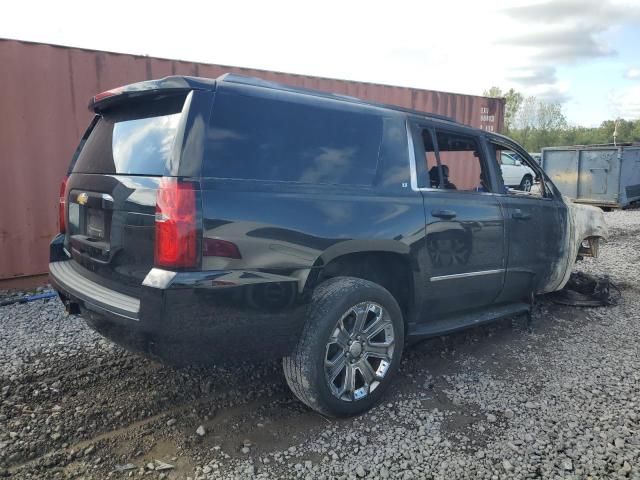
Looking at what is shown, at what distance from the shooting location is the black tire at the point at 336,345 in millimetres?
2641

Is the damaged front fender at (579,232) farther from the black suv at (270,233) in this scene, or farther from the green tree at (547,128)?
the green tree at (547,128)

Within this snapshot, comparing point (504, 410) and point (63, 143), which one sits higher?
point (63, 143)

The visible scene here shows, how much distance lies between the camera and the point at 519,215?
13.1ft

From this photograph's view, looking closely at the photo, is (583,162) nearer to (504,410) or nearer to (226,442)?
(504,410)

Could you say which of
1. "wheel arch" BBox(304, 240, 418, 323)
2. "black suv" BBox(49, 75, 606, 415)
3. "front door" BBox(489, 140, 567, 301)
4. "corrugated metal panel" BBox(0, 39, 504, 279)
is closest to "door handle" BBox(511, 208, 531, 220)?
"front door" BBox(489, 140, 567, 301)

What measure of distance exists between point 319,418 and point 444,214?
161 centimetres

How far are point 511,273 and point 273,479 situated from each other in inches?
103

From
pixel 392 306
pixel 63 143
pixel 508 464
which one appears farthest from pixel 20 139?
pixel 508 464

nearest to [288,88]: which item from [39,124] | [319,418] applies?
[319,418]

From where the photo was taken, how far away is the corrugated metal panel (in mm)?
5270

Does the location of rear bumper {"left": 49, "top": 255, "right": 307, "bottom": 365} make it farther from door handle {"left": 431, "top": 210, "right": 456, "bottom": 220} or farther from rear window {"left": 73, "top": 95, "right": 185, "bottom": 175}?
door handle {"left": 431, "top": 210, "right": 456, "bottom": 220}

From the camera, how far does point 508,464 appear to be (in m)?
2.46

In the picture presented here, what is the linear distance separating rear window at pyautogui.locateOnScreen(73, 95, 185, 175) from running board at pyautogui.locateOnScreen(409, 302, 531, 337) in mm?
2018

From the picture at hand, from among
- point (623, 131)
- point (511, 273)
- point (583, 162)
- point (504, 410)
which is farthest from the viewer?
point (623, 131)
